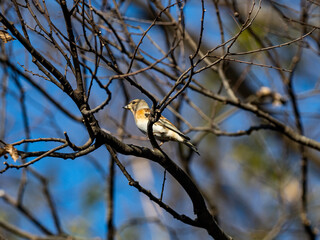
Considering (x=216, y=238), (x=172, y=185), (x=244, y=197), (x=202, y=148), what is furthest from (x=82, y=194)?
(x=216, y=238)

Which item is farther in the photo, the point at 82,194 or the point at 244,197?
the point at 244,197

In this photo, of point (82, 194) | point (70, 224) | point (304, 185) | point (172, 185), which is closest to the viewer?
point (304, 185)

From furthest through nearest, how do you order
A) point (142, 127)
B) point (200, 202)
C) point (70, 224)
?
point (70, 224), point (142, 127), point (200, 202)

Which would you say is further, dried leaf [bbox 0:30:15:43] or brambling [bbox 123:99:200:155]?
brambling [bbox 123:99:200:155]

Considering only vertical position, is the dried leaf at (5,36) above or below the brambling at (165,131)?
below

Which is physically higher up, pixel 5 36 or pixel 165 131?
pixel 165 131

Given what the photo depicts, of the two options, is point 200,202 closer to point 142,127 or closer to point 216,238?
point 216,238

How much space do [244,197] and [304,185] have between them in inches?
299

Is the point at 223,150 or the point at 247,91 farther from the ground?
the point at 223,150

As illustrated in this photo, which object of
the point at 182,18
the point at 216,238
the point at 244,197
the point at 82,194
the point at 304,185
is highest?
the point at 244,197

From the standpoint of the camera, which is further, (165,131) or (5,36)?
(165,131)

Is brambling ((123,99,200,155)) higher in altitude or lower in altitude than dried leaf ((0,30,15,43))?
higher

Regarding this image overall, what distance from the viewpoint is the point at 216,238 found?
3.67 meters

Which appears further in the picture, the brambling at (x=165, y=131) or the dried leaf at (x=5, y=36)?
the brambling at (x=165, y=131)
